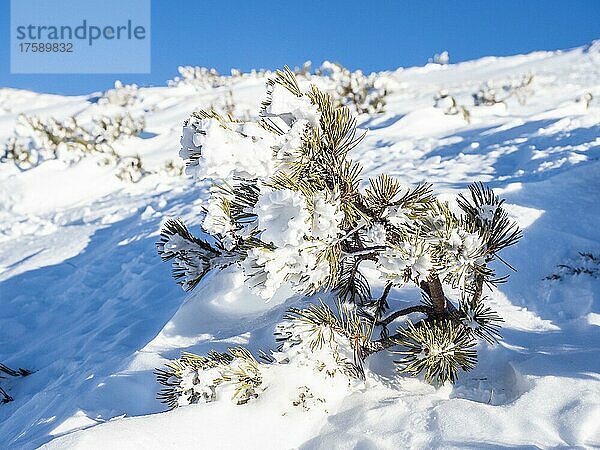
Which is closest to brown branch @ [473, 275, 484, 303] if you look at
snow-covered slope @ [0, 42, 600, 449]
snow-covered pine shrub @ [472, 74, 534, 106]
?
snow-covered slope @ [0, 42, 600, 449]

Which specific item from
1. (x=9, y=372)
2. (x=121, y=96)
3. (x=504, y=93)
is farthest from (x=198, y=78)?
(x=9, y=372)

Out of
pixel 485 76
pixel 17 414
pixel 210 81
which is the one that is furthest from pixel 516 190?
pixel 210 81

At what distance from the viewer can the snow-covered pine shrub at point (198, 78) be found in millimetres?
26734

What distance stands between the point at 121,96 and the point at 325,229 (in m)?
22.6

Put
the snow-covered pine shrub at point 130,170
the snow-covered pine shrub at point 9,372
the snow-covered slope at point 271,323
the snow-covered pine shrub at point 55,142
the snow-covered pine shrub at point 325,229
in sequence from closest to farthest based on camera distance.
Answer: the snow-covered pine shrub at point 325,229 → the snow-covered slope at point 271,323 → the snow-covered pine shrub at point 9,372 → the snow-covered pine shrub at point 130,170 → the snow-covered pine shrub at point 55,142

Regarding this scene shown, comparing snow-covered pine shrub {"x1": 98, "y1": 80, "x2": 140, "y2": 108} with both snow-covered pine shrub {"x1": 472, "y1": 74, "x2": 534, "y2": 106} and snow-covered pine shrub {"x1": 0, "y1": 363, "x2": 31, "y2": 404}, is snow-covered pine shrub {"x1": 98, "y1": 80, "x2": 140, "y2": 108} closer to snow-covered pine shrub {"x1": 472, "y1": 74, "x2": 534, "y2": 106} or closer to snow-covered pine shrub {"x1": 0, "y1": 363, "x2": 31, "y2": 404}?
snow-covered pine shrub {"x1": 472, "y1": 74, "x2": 534, "y2": 106}

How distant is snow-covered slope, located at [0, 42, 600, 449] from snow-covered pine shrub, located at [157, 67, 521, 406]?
19cm

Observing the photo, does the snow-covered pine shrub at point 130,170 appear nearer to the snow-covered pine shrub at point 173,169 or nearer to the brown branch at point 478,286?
the snow-covered pine shrub at point 173,169

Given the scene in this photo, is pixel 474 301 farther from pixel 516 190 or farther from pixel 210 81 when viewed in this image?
pixel 210 81

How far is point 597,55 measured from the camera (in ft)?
76.1

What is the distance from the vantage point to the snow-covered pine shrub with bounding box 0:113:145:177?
11141mm

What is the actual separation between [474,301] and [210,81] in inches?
1039

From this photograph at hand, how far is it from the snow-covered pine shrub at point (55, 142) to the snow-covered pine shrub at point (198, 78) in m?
13.6

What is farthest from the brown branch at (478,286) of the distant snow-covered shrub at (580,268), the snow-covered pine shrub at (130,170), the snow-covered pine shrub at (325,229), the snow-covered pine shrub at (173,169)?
the snow-covered pine shrub at (130,170)
